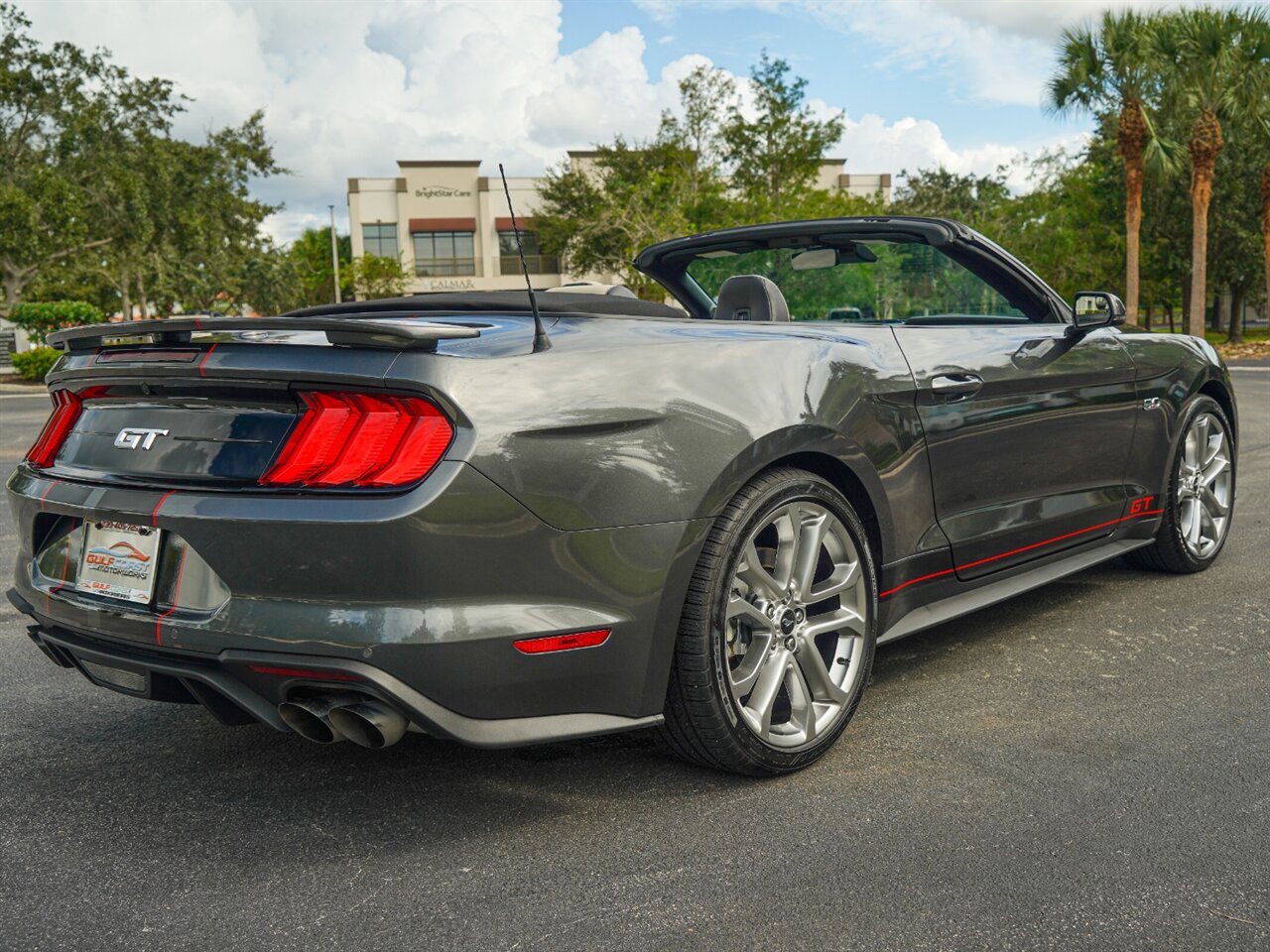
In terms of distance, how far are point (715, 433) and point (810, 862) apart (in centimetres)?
99

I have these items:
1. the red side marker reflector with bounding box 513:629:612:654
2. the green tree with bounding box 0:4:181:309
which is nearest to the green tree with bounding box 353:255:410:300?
the green tree with bounding box 0:4:181:309

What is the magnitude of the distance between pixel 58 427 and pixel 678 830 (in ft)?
6.31

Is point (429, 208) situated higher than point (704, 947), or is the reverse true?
point (429, 208)

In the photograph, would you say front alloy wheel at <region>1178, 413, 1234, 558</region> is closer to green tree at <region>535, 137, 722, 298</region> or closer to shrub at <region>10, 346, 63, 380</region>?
green tree at <region>535, 137, 722, 298</region>

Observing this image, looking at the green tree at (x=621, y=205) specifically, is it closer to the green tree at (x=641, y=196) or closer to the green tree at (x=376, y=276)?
the green tree at (x=641, y=196)

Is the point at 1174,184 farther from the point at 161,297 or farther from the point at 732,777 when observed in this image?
the point at 732,777

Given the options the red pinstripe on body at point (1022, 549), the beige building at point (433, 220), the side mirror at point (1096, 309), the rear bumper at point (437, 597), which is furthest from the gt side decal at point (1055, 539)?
the beige building at point (433, 220)

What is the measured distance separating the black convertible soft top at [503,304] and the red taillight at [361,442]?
692 mm

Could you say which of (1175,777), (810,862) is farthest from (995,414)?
(810,862)

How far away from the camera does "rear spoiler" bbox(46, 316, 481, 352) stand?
2549mm

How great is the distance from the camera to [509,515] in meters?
2.56

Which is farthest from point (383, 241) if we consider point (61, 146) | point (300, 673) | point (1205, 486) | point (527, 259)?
point (300, 673)

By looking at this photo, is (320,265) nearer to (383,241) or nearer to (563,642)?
(383,241)

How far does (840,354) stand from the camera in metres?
3.34
